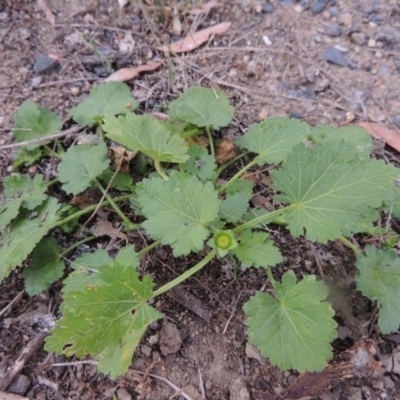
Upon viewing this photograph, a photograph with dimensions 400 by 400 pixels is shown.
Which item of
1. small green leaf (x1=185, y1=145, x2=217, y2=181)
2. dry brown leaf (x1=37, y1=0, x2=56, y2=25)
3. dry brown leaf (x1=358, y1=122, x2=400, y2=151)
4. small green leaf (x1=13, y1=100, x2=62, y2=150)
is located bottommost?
dry brown leaf (x1=358, y1=122, x2=400, y2=151)

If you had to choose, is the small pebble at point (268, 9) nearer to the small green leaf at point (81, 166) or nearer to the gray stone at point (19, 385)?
the small green leaf at point (81, 166)

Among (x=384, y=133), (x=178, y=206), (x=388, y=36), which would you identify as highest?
(x=388, y=36)

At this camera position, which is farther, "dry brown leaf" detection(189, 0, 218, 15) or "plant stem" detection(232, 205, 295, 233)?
"dry brown leaf" detection(189, 0, 218, 15)

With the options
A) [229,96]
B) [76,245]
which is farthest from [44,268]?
[229,96]

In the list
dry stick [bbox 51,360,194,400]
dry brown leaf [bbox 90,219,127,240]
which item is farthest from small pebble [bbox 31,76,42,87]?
dry stick [bbox 51,360,194,400]

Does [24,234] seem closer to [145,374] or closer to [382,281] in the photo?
[145,374]

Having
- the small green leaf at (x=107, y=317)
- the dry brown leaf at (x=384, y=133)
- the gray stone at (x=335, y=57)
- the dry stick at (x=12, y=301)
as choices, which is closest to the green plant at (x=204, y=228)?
the small green leaf at (x=107, y=317)

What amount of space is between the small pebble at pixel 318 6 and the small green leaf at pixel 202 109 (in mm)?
1280

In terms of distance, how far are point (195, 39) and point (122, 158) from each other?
1298mm

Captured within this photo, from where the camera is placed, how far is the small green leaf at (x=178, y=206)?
187cm

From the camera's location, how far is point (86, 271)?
2.06m

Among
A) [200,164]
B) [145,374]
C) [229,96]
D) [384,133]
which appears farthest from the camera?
[229,96]

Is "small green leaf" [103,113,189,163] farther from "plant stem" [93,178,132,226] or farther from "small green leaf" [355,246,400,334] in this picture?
"small green leaf" [355,246,400,334]

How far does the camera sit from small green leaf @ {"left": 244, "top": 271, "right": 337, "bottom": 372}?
5.96 ft
